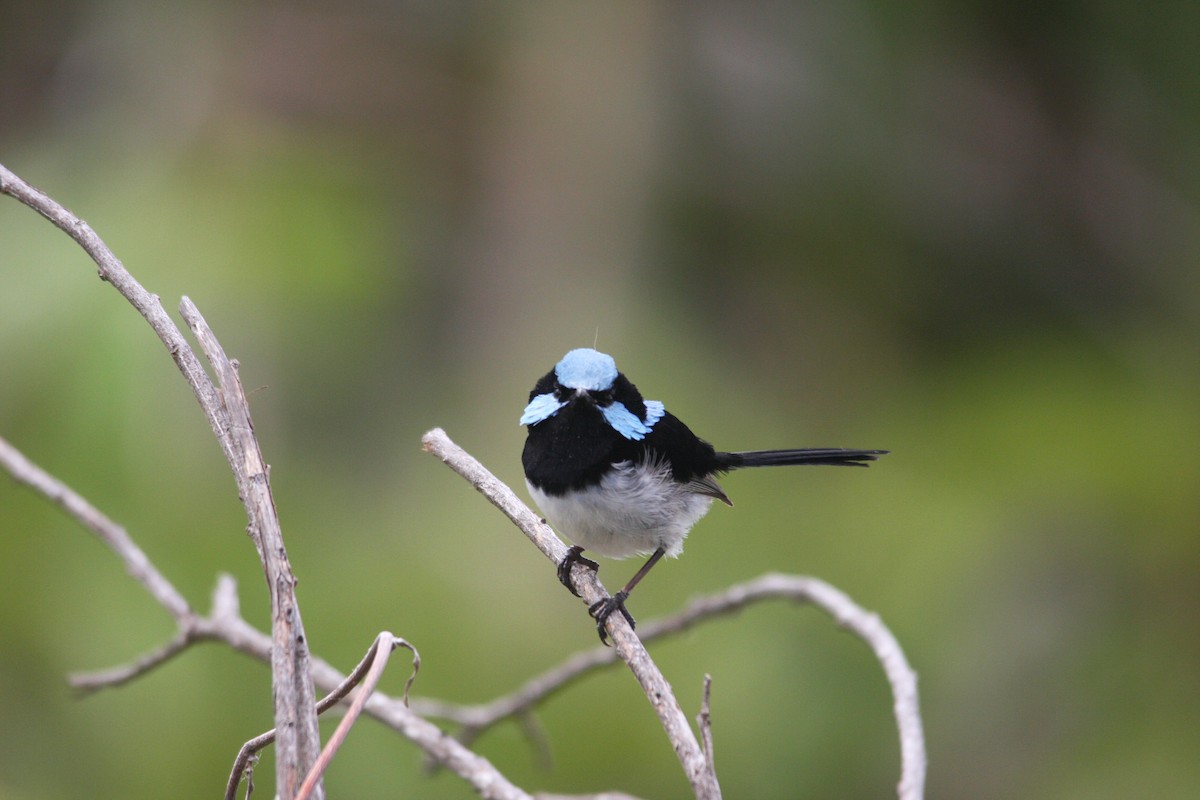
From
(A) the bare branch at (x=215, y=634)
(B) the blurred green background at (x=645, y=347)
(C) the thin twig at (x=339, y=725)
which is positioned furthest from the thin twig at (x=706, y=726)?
(B) the blurred green background at (x=645, y=347)

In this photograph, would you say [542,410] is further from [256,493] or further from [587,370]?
[256,493]

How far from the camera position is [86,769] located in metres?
2.70

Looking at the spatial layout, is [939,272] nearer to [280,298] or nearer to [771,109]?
[771,109]

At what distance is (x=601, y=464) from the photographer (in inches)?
81.5

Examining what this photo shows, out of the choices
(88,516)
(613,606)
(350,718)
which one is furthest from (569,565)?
(350,718)

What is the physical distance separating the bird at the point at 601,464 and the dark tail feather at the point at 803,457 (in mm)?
70

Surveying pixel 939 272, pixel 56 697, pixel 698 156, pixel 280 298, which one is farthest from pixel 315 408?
pixel 939 272

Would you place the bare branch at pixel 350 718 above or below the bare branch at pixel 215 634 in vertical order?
below

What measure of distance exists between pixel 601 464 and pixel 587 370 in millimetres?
194

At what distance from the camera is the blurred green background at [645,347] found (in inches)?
124

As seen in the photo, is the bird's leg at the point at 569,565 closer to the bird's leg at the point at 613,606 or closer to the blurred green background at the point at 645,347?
the bird's leg at the point at 613,606

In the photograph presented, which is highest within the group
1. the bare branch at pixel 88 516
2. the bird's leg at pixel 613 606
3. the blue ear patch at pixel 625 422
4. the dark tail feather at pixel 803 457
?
the dark tail feather at pixel 803 457

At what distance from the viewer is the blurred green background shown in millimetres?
3141

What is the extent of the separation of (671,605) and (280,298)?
167cm
